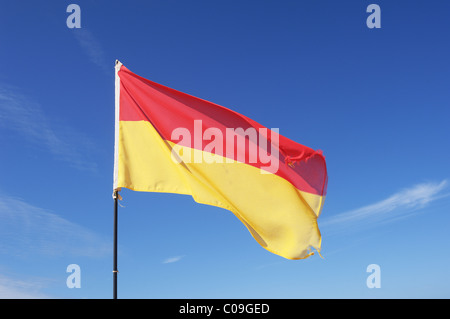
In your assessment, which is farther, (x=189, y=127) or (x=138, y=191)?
(x=189, y=127)

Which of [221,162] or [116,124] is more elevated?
[116,124]

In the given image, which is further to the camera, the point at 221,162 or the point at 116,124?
the point at 221,162

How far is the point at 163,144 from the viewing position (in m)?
14.2

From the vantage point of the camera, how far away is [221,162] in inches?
587

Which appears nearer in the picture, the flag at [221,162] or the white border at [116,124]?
the white border at [116,124]

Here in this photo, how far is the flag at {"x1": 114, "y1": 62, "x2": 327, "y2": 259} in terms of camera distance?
13.9 meters

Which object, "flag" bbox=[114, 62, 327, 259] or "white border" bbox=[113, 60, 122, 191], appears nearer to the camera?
"white border" bbox=[113, 60, 122, 191]

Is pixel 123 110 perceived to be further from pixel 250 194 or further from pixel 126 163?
pixel 250 194

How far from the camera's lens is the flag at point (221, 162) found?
546 inches
